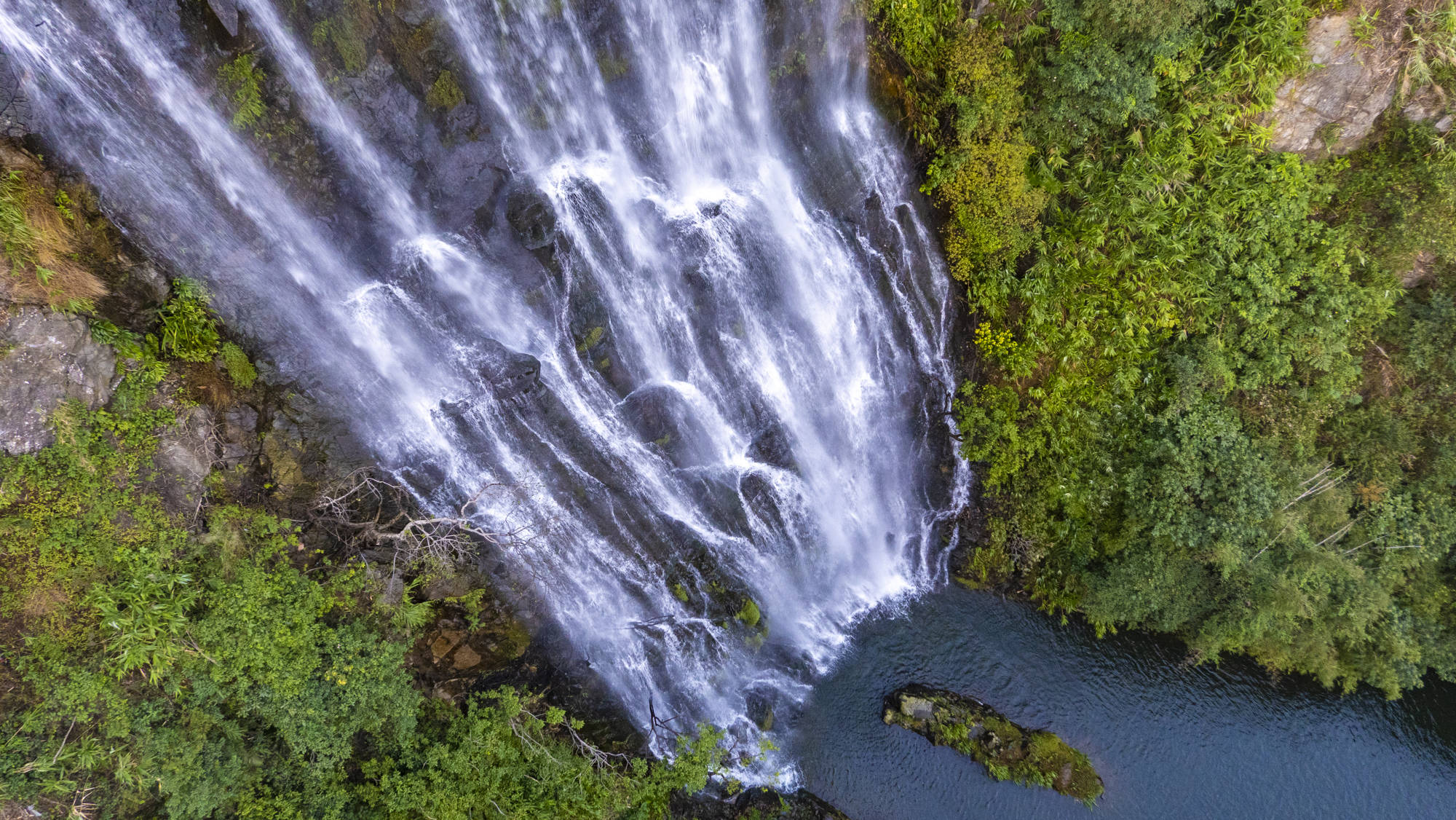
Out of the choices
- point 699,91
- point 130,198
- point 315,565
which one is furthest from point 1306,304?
point 130,198

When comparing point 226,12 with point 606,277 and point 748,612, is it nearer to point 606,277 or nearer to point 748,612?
point 606,277

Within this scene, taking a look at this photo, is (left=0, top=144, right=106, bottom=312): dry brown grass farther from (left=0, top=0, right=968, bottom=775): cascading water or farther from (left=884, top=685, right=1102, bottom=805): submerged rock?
(left=884, top=685, right=1102, bottom=805): submerged rock

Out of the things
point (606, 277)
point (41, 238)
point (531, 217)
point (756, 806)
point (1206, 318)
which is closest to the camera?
point (41, 238)

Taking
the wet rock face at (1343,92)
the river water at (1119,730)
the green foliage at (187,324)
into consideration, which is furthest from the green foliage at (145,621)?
the wet rock face at (1343,92)

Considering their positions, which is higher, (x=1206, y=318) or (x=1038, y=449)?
(x=1206, y=318)

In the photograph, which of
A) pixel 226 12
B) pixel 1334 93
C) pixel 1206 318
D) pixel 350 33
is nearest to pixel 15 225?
pixel 226 12

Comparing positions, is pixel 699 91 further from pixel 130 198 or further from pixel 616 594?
pixel 616 594
